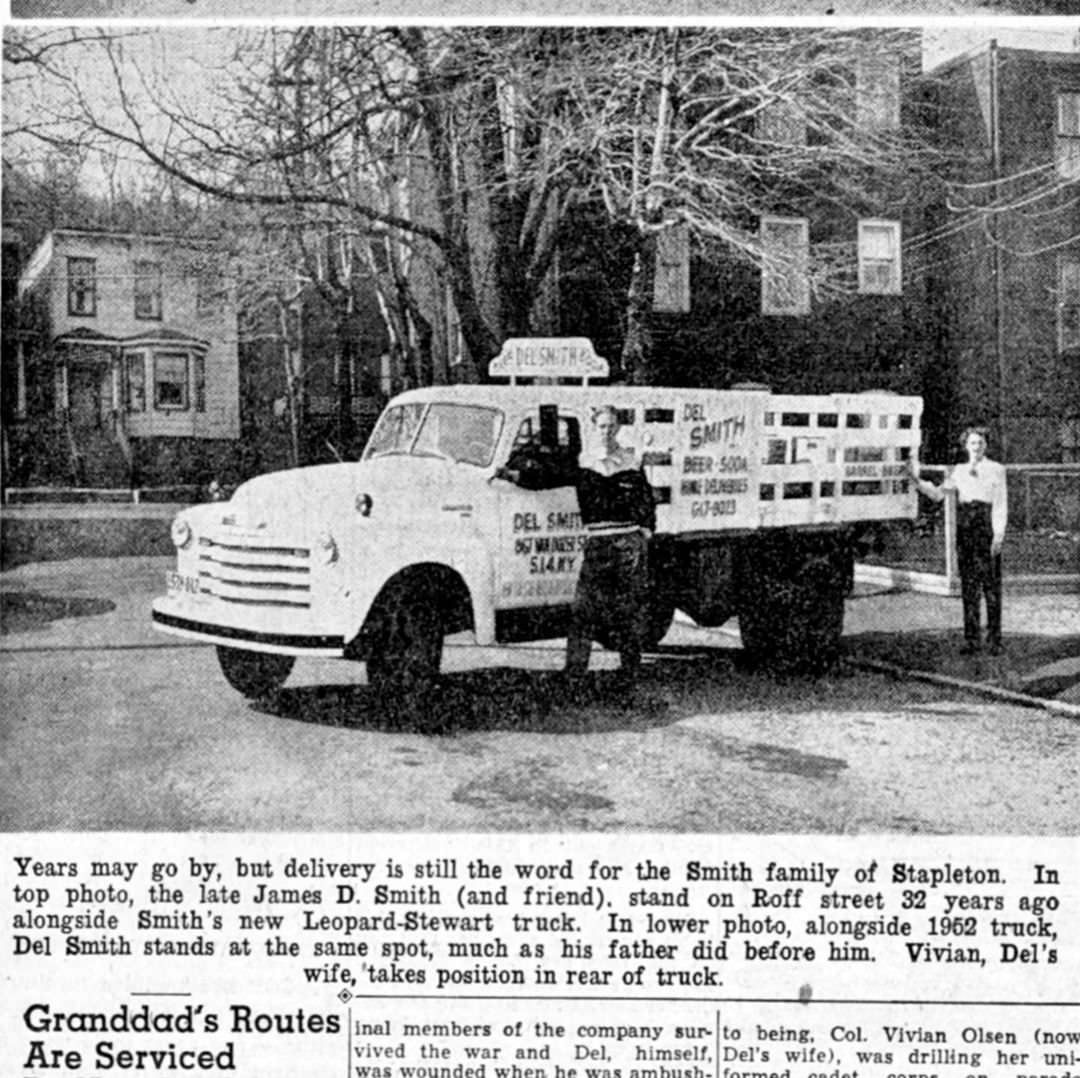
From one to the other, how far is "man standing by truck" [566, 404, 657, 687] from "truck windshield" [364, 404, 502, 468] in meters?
0.30

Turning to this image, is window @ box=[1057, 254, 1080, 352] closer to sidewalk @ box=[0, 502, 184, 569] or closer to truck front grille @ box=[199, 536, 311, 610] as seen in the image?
truck front grille @ box=[199, 536, 311, 610]

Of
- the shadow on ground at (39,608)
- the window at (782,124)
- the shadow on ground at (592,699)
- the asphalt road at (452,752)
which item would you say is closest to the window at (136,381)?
the asphalt road at (452,752)

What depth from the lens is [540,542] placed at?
3.88 m

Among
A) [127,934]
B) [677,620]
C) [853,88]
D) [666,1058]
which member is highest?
[853,88]

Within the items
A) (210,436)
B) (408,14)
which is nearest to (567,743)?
(210,436)

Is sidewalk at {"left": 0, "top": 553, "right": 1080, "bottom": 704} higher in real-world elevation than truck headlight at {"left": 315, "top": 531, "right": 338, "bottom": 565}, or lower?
lower

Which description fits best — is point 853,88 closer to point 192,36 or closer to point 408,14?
point 408,14

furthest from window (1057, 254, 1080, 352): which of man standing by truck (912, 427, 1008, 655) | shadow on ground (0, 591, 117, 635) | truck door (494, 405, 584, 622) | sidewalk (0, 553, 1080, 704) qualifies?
shadow on ground (0, 591, 117, 635)

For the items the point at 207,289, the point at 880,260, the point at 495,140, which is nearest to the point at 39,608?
the point at 207,289

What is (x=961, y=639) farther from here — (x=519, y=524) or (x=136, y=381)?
(x=136, y=381)

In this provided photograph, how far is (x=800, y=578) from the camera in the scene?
4457mm

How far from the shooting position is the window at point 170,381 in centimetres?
362

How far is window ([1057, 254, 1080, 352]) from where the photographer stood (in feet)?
14.0

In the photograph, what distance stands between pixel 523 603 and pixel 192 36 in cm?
195
